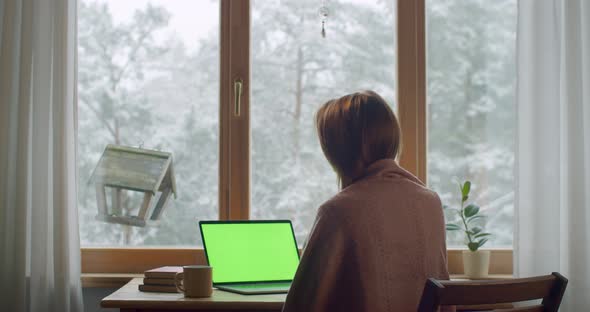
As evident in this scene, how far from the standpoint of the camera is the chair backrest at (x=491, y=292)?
4.47ft

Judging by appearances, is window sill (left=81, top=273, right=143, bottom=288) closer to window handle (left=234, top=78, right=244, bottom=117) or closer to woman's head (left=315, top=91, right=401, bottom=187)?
window handle (left=234, top=78, right=244, bottom=117)

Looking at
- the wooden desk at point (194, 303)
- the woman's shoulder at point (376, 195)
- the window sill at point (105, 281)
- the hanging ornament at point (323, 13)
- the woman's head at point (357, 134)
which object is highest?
the hanging ornament at point (323, 13)

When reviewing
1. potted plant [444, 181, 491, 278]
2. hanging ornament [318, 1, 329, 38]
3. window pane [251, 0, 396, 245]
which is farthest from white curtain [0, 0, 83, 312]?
potted plant [444, 181, 491, 278]

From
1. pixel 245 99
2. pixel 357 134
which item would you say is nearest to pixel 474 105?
pixel 245 99

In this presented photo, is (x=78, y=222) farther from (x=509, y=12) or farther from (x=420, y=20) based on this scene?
(x=509, y=12)

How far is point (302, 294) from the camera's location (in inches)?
60.7

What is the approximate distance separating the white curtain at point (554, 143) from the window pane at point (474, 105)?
229 mm

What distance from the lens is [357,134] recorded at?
1.61 metres

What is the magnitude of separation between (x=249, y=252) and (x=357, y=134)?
2.69 ft

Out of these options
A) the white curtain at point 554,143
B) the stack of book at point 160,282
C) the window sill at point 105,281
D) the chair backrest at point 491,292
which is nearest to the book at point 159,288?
the stack of book at point 160,282

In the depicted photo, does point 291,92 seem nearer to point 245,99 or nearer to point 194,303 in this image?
point 245,99

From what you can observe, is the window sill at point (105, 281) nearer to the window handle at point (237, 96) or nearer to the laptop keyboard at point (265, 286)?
the laptop keyboard at point (265, 286)

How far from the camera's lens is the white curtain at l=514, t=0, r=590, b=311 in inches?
93.0

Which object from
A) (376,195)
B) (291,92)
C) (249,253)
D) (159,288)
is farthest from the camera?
(291,92)
